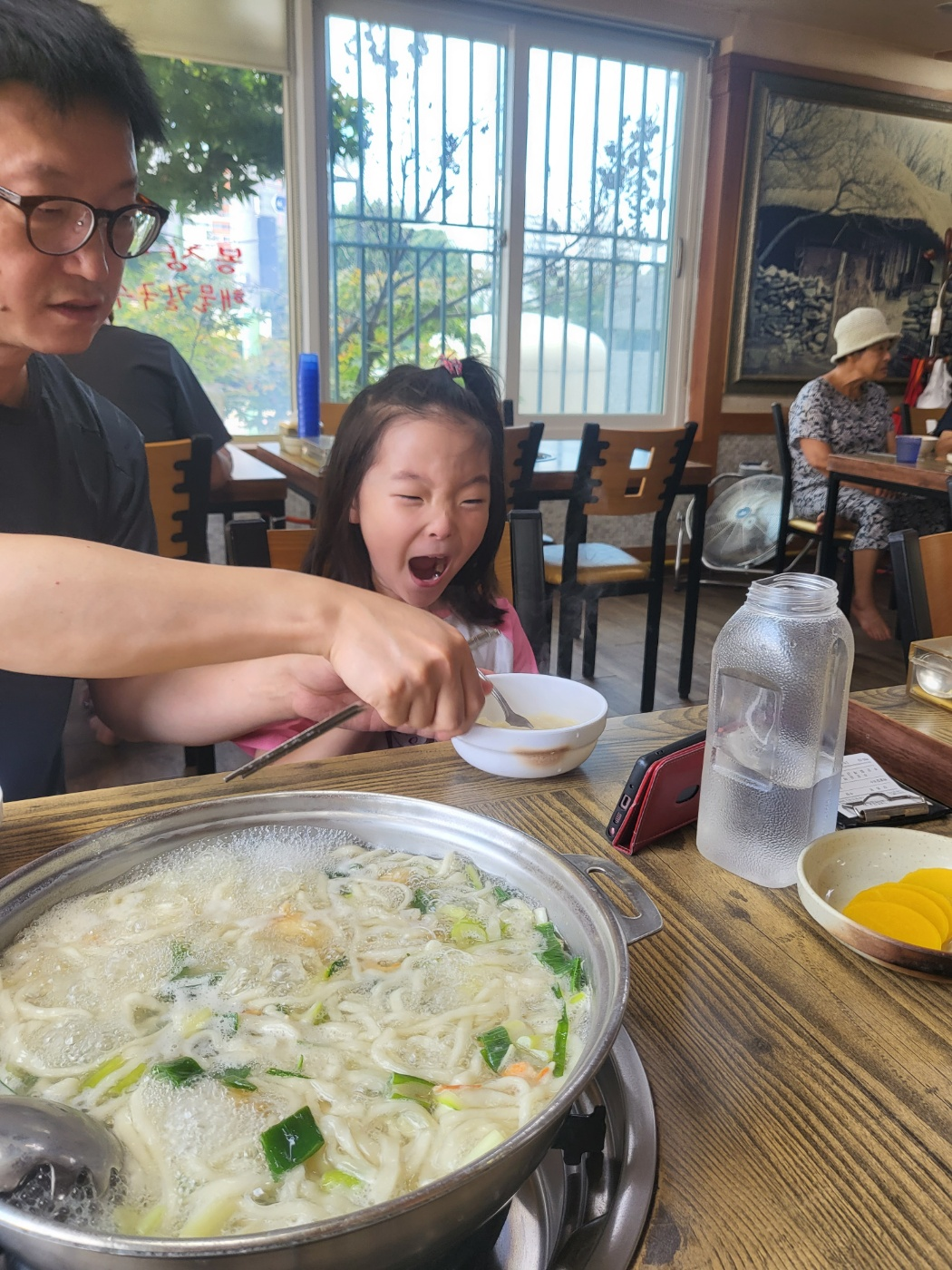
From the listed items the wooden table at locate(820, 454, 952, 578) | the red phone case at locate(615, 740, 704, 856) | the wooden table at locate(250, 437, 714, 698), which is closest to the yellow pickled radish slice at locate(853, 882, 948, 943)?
the red phone case at locate(615, 740, 704, 856)

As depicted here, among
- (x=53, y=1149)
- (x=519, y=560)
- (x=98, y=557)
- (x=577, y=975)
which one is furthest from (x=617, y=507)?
(x=53, y=1149)

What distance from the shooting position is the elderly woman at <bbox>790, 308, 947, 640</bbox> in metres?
4.26

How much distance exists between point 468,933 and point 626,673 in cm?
325

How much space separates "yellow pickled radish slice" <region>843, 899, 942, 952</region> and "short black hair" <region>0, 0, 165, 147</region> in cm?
122

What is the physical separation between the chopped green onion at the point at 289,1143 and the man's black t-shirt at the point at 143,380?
255cm

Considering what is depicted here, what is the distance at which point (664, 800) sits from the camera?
91cm

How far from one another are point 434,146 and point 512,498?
8.23 ft

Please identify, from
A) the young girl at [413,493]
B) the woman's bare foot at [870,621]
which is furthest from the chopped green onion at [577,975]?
the woman's bare foot at [870,621]

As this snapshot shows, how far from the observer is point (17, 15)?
1.00m

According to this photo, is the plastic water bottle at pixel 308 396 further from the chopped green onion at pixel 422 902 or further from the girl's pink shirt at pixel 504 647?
the chopped green onion at pixel 422 902

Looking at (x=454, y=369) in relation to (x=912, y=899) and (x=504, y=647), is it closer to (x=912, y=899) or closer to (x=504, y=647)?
(x=504, y=647)

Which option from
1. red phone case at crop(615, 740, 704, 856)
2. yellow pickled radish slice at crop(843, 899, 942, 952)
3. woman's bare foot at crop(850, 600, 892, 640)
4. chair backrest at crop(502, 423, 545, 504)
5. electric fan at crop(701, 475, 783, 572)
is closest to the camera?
yellow pickled radish slice at crop(843, 899, 942, 952)

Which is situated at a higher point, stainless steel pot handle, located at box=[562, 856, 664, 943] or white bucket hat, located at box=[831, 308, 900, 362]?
white bucket hat, located at box=[831, 308, 900, 362]

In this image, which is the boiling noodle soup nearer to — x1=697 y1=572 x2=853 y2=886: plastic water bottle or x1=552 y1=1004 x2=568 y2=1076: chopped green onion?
x1=552 y1=1004 x2=568 y2=1076: chopped green onion
